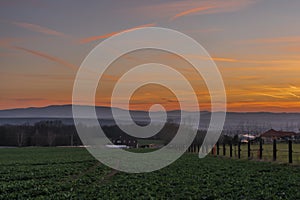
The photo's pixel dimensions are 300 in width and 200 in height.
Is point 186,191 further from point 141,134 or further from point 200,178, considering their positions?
point 141,134

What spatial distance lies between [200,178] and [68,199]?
775cm

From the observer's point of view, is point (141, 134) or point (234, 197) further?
point (141, 134)

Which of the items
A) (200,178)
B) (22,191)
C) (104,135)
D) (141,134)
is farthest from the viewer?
(104,135)

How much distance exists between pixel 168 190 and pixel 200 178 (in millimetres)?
4308

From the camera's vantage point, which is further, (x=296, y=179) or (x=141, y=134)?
(x=141, y=134)

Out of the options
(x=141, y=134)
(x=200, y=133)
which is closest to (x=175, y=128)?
(x=200, y=133)

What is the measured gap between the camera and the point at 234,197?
1456cm

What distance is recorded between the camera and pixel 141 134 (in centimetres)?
13650

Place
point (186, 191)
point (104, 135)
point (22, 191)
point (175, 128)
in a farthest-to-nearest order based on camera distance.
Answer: point (104, 135) < point (175, 128) < point (22, 191) < point (186, 191)

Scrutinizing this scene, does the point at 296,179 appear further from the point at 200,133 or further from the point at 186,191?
the point at 200,133

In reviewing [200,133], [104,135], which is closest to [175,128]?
[200,133]

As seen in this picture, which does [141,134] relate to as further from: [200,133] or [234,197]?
[234,197]

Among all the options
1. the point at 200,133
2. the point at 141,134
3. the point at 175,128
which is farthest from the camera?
the point at 141,134

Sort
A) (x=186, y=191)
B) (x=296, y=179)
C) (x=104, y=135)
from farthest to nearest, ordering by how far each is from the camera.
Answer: (x=104, y=135), (x=296, y=179), (x=186, y=191)
